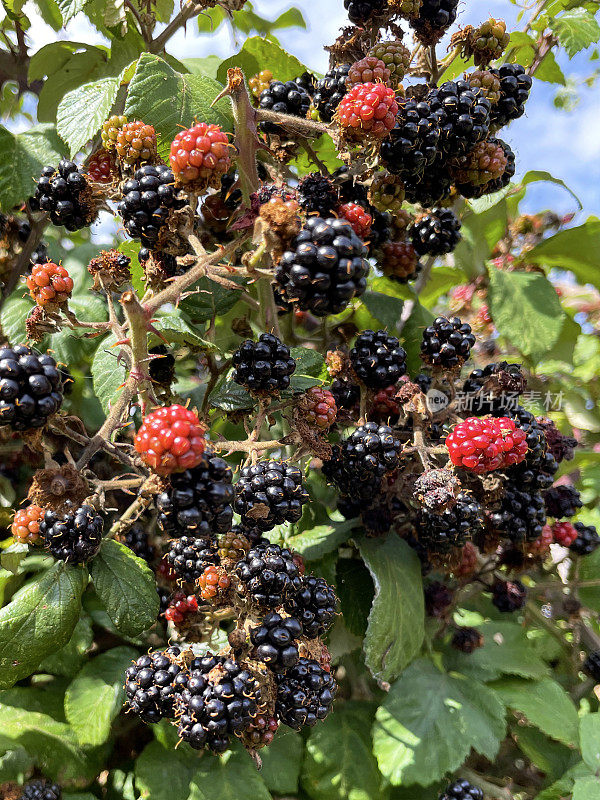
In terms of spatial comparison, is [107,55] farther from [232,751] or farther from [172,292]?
[232,751]

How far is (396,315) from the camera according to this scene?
1892 millimetres

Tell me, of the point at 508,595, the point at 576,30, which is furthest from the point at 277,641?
the point at 576,30

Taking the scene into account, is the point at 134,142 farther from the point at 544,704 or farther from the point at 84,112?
the point at 544,704

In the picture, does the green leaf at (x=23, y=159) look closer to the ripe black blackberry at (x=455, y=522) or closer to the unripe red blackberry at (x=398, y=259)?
the unripe red blackberry at (x=398, y=259)

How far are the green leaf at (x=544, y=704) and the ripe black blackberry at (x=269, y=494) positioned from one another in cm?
115

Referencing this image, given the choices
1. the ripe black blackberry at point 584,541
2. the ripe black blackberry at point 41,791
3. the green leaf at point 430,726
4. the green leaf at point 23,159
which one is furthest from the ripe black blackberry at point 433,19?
the ripe black blackberry at point 41,791

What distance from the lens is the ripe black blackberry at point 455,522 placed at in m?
1.42

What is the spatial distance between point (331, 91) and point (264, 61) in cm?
41

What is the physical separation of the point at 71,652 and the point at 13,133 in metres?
1.62

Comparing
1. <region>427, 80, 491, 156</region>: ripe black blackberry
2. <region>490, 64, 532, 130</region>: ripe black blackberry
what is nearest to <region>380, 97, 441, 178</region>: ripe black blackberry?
<region>427, 80, 491, 156</region>: ripe black blackberry

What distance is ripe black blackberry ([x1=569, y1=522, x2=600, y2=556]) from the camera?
2.12 metres

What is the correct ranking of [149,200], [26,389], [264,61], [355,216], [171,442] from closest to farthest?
[171,442] < [26,389] < [149,200] < [355,216] < [264,61]

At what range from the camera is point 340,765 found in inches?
65.3

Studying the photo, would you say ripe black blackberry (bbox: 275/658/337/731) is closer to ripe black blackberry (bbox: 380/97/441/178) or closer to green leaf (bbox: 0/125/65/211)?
ripe black blackberry (bbox: 380/97/441/178)
